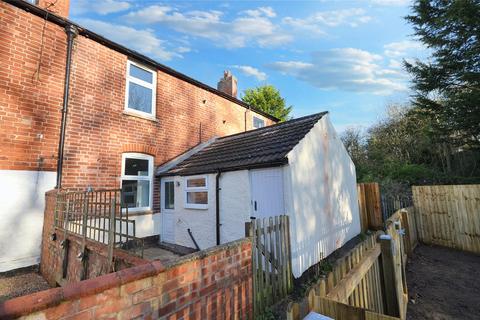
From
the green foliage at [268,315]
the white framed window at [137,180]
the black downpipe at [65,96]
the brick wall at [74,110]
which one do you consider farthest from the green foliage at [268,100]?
the green foliage at [268,315]

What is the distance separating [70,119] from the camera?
7.20m

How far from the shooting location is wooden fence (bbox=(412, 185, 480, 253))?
25.3ft

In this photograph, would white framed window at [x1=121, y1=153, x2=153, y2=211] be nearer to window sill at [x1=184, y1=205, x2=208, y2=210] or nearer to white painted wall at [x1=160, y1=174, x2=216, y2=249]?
white painted wall at [x1=160, y1=174, x2=216, y2=249]

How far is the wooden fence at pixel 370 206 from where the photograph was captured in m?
10.2

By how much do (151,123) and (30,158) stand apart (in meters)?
3.97

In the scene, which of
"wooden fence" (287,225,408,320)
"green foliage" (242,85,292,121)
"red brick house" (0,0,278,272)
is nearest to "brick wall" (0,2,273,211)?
"red brick house" (0,0,278,272)

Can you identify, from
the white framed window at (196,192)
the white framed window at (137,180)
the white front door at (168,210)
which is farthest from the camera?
the white front door at (168,210)

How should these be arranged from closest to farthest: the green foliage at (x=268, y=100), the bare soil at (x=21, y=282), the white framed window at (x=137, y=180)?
the bare soil at (x=21, y=282), the white framed window at (x=137, y=180), the green foliage at (x=268, y=100)

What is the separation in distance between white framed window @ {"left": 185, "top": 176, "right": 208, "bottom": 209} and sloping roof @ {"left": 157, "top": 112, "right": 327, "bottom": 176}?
12.4 inches

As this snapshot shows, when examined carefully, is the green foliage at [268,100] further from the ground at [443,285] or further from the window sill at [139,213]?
the ground at [443,285]

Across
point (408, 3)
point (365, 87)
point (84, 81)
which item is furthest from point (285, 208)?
point (365, 87)

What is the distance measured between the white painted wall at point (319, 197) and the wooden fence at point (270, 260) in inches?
20.3

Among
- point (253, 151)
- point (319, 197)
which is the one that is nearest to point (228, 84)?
point (253, 151)

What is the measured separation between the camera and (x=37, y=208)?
6305mm
